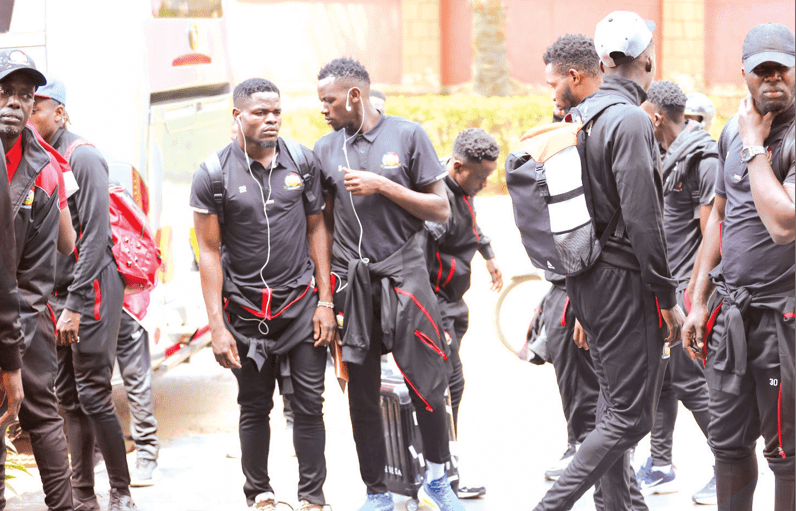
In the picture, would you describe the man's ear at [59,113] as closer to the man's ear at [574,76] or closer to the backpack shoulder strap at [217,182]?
the backpack shoulder strap at [217,182]

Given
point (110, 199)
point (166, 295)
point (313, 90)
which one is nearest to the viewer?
point (110, 199)

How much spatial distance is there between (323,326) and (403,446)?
0.87 meters

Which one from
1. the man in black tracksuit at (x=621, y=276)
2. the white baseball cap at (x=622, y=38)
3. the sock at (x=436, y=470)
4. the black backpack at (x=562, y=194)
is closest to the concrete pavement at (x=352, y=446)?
the sock at (x=436, y=470)

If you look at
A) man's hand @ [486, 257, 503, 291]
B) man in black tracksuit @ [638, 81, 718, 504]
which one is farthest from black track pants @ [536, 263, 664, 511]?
man's hand @ [486, 257, 503, 291]

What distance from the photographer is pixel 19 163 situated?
3949 mm

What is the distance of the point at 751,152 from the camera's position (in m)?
3.45

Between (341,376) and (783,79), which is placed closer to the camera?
(783,79)

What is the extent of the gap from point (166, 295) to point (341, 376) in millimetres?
1898

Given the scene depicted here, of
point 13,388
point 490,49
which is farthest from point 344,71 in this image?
point 490,49

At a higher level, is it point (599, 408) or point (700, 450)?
point (599, 408)

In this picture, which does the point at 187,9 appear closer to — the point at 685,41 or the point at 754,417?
the point at 754,417

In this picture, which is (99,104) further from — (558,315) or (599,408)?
(599,408)

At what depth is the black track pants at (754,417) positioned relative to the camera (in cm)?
355

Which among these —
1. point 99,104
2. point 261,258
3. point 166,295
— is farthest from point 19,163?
point 166,295
